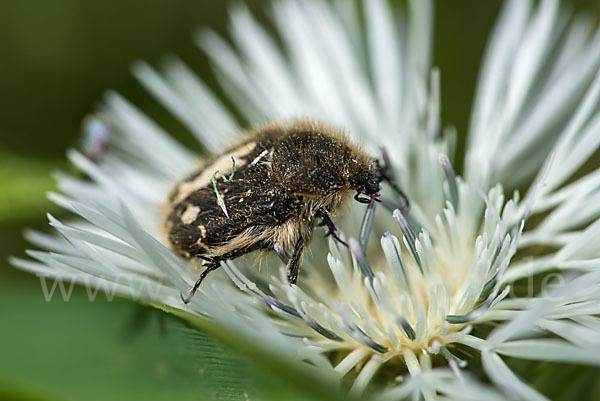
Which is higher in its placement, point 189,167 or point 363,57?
point 363,57

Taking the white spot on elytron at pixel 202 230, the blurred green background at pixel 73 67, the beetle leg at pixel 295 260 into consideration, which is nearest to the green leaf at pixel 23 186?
the blurred green background at pixel 73 67

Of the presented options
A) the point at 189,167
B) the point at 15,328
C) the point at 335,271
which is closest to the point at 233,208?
the point at 335,271

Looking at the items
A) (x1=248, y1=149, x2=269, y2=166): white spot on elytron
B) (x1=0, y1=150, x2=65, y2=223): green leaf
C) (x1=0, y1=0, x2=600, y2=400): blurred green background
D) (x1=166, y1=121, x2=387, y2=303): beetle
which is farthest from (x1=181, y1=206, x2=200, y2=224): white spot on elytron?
(x1=0, y1=150, x2=65, y2=223): green leaf

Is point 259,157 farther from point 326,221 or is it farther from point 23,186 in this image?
point 23,186

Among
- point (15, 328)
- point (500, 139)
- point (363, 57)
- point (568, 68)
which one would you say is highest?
point (363, 57)

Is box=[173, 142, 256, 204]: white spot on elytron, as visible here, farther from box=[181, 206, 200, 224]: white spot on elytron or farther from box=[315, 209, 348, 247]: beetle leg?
box=[315, 209, 348, 247]: beetle leg

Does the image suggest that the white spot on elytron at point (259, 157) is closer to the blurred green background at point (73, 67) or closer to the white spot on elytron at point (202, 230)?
the white spot on elytron at point (202, 230)

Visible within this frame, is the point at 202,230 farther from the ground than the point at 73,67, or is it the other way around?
the point at 73,67

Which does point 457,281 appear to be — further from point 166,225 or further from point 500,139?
point 166,225

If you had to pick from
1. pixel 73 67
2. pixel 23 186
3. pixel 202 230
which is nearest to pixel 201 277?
pixel 202 230
